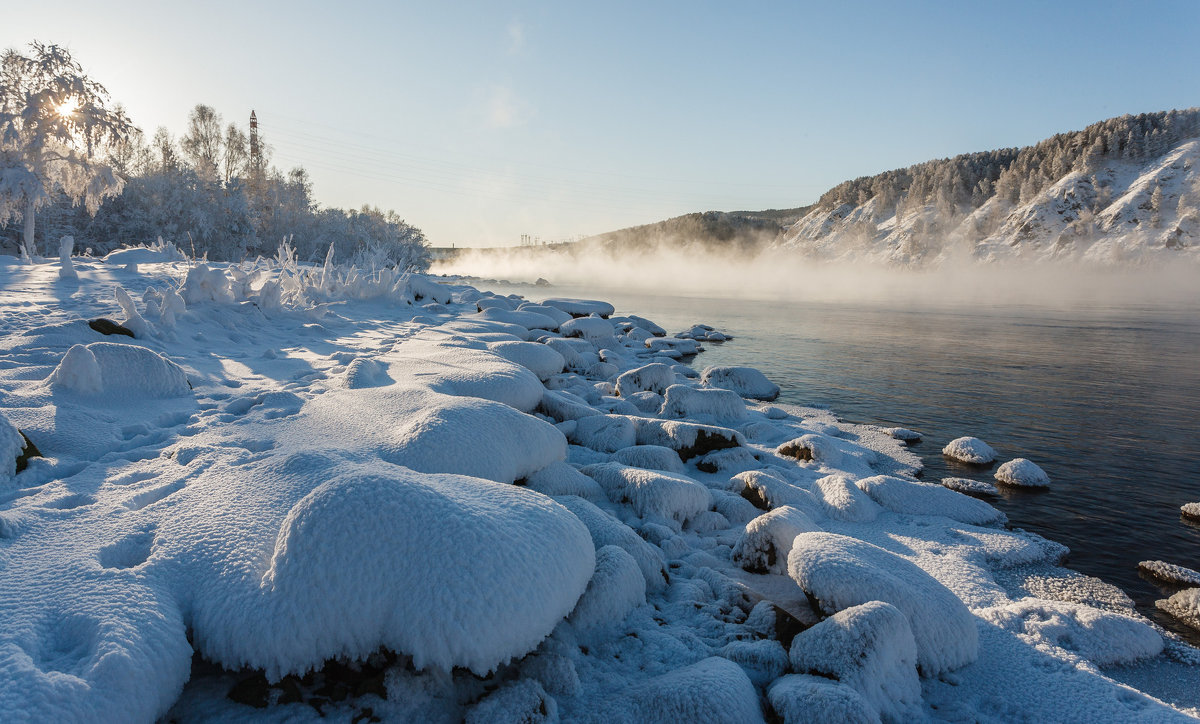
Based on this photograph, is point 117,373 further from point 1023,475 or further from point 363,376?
point 1023,475

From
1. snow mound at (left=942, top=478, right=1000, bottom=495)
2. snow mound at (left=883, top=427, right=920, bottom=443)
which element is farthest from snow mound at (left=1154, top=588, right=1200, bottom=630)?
snow mound at (left=883, top=427, right=920, bottom=443)

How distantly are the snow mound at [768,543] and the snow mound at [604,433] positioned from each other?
7.97ft

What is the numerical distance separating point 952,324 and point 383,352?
28273 mm

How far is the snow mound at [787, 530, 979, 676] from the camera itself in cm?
325

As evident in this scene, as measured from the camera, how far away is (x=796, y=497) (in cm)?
553

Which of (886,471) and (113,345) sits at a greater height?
(113,345)

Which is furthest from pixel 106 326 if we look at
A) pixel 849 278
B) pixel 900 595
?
pixel 849 278

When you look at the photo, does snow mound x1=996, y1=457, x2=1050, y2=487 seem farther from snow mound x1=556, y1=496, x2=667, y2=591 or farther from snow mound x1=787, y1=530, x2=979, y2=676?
snow mound x1=556, y1=496, x2=667, y2=591

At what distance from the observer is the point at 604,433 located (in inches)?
265

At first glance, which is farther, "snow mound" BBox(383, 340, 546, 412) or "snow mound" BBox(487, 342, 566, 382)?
"snow mound" BBox(487, 342, 566, 382)

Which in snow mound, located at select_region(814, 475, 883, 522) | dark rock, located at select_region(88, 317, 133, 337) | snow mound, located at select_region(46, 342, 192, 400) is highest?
dark rock, located at select_region(88, 317, 133, 337)

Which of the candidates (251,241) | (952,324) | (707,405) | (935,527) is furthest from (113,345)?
(251,241)

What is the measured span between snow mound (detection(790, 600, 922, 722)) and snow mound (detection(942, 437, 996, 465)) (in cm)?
594

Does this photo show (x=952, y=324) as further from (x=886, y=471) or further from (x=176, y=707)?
(x=176, y=707)
